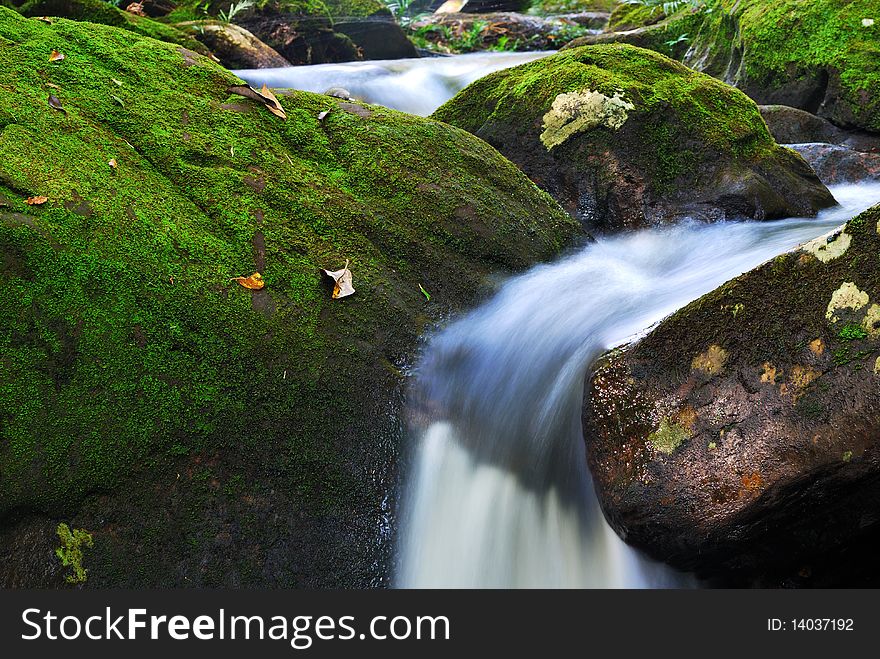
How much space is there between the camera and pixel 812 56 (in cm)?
761

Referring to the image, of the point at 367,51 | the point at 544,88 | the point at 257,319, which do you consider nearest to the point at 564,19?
the point at 367,51

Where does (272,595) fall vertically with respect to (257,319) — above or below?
below

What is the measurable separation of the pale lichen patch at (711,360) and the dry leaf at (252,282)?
5.84 ft

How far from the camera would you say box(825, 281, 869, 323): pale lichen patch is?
240 cm

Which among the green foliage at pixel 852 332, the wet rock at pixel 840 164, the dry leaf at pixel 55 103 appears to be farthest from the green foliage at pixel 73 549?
the wet rock at pixel 840 164

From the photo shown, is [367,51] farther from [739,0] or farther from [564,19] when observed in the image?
[564,19]

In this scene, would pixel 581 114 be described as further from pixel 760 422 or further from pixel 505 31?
pixel 505 31

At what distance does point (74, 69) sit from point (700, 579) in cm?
367

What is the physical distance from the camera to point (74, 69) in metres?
3.30

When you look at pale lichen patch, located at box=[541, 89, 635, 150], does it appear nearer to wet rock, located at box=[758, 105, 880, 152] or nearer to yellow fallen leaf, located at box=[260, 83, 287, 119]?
yellow fallen leaf, located at box=[260, 83, 287, 119]

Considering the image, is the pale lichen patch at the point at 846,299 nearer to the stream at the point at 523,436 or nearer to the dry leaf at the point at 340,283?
the stream at the point at 523,436

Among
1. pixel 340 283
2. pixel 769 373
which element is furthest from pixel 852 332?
pixel 340 283

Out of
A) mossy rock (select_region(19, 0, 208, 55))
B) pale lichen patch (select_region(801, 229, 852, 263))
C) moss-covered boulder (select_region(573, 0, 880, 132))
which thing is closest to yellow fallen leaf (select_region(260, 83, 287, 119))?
pale lichen patch (select_region(801, 229, 852, 263))

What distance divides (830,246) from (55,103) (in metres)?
3.29
